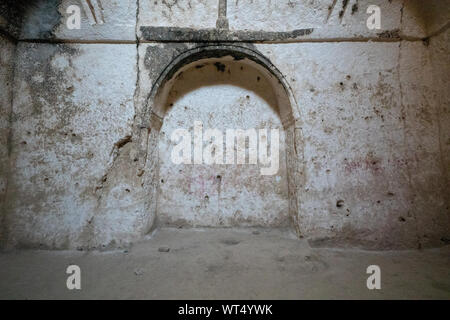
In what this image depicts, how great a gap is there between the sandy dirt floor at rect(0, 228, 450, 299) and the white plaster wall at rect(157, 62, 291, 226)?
19.2 inches

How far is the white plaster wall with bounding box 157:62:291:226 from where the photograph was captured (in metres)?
3.22

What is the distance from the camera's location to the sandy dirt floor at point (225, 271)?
1785 millimetres

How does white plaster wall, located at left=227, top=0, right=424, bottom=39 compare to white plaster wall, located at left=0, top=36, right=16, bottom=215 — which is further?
white plaster wall, located at left=227, top=0, right=424, bottom=39

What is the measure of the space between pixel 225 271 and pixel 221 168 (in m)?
1.52

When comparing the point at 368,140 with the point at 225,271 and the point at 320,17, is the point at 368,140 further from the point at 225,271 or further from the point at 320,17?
the point at 225,271

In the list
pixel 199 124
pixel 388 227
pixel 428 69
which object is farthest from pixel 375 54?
pixel 199 124

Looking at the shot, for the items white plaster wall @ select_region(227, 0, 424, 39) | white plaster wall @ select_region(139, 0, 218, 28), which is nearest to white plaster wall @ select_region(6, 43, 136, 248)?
white plaster wall @ select_region(139, 0, 218, 28)

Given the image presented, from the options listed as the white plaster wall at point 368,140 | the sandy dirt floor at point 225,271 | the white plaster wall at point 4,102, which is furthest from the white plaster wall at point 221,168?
the white plaster wall at point 4,102

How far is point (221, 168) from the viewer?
129 inches

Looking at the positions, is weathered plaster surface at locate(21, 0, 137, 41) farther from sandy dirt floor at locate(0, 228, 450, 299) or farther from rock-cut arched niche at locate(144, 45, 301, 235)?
sandy dirt floor at locate(0, 228, 450, 299)

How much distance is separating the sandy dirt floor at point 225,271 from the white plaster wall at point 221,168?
0.49 m

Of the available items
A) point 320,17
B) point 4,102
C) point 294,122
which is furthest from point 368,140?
point 4,102

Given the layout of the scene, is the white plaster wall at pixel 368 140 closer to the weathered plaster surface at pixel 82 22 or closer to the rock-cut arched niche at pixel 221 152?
the rock-cut arched niche at pixel 221 152

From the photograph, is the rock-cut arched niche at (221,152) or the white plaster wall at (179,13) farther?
the rock-cut arched niche at (221,152)
